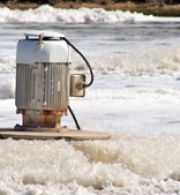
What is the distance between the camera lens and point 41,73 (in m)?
8.24

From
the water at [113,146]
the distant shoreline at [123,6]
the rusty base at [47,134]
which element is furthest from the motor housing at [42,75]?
the distant shoreline at [123,6]

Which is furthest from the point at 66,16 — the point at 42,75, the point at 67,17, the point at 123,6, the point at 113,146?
the point at 113,146

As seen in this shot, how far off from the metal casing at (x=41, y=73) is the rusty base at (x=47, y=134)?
199 mm

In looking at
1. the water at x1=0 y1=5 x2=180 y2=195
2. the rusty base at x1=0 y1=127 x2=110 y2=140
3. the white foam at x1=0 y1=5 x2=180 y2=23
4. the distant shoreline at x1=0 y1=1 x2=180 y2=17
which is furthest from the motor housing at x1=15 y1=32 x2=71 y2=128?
the distant shoreline at x1=0 y1=1 x2=180 y2=17

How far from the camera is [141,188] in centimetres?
691

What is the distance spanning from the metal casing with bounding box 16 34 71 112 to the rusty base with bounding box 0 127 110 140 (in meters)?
0.20

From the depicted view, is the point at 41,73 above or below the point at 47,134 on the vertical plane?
above

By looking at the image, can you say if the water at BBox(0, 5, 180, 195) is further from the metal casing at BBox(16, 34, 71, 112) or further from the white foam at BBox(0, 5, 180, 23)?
the white foam at BBox(0, 5, 180, 23)

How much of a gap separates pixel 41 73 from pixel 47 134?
0.51 metres

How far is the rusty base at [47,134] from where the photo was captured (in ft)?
26.9

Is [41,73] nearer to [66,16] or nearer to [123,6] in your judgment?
[66,16]

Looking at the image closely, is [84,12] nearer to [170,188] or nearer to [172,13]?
[172,13]

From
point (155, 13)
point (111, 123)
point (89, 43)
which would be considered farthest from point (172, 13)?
point (111, 123)

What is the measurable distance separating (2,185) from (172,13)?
59452 millimetres
